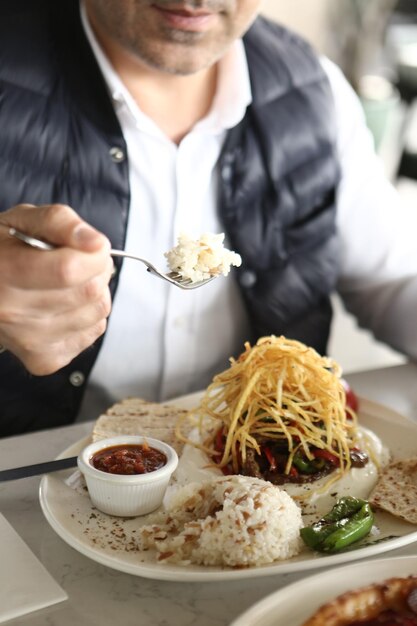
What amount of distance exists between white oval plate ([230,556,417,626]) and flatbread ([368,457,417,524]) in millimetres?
213

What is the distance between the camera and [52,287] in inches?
46.6

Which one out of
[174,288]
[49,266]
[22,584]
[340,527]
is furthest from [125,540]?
[174,288]

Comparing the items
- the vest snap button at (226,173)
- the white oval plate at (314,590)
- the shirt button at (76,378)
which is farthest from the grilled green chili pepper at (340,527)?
the vest snap button at (226,173)

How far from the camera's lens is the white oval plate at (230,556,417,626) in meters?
1.05

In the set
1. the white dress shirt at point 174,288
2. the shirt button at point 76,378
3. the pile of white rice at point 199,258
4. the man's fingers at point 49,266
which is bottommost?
the shirt button at point 76,378

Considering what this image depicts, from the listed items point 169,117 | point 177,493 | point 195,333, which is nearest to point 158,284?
point 195,333

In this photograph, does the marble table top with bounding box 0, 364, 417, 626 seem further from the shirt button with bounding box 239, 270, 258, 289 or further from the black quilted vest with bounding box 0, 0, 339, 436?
the shirt button with bounding box 239, 270, 258, 289

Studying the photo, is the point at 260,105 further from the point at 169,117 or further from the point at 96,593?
the point at 96,593

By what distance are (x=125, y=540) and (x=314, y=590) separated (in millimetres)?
334

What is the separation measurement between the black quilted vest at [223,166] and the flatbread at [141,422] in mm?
395

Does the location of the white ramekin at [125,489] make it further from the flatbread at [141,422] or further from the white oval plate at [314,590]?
the white oval plate at [314,590]

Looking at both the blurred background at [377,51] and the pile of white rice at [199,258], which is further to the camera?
the blurred background at [377,51]

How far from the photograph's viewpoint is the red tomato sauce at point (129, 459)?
1.41 metres

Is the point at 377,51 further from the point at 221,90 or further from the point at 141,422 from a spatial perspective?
the point at 141,422
